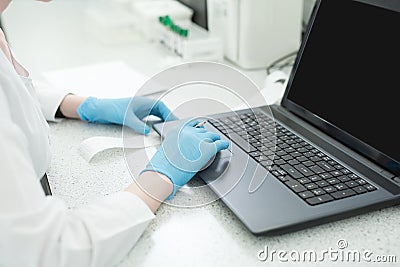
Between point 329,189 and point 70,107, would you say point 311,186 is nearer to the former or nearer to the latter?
point 329,189

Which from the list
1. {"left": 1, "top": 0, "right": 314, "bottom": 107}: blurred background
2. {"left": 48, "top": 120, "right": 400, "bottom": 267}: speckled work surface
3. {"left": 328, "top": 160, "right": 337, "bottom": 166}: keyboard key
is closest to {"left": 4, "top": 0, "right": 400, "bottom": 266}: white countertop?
{"left": 48, "top": 120, "right": 400, "bottom": 267}: speckled work surface

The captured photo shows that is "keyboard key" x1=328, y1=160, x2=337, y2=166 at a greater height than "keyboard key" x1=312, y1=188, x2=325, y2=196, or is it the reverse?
"keyboard key" x1=312, y1=188, x2=325, y2=196

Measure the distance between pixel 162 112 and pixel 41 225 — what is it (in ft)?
1.55

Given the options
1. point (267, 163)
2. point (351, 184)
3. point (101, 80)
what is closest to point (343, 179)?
point (351, 184)

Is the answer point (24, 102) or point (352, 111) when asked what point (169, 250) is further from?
point (352, 111)

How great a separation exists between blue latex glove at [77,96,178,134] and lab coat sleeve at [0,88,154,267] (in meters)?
0.37

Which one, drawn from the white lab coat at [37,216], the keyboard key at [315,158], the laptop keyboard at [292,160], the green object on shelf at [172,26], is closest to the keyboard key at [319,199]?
the laptop keyboard at [292,160]

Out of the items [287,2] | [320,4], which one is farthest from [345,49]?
[287,2]

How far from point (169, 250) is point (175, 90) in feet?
1.88

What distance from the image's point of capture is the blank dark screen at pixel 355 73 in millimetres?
708

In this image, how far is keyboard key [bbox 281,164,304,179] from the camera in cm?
68

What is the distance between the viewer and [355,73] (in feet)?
2.54

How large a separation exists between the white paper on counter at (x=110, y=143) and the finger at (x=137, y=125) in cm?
1

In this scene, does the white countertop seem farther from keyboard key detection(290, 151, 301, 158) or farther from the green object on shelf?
the green object on shelf
